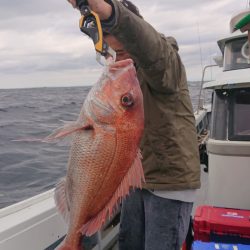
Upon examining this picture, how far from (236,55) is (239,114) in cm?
97

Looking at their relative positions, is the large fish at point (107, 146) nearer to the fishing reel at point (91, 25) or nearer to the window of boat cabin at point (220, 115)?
the fishing reel at point (91, 25)

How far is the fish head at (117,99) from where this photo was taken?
2100mm

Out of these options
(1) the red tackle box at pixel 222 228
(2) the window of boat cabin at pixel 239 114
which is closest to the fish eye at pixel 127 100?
(1) the red tackle box at pixel 222 228

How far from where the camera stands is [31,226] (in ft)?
10.7

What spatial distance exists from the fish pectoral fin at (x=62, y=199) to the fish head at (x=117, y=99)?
43 cm

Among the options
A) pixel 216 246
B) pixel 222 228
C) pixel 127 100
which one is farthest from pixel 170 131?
pixel 222 228

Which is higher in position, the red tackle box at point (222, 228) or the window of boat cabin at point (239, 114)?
the window of boat cabin at point (239, 114)

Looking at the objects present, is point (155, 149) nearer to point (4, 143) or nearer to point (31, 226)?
point (31, 226)

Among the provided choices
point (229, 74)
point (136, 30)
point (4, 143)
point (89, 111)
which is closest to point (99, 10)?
point (136, 30)

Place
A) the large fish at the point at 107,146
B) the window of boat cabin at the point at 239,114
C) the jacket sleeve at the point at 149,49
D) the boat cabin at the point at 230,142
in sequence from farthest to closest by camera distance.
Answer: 1. the window of boat cabin at the point at 239,114
2. the boat cabin at the point at 230,142
3. the jacket sleeve at the point at 149,49
4. the large fish at the point at 107,146

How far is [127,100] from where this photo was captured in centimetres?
210

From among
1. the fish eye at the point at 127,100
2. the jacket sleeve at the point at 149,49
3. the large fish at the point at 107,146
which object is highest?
the jacket sleeve at the point at 149,49

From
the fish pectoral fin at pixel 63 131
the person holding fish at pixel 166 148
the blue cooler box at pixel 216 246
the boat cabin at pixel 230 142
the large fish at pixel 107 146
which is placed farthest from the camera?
the boat cabin at pixel 230 142

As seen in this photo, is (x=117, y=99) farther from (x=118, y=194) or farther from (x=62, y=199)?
(x=62, y=199)
